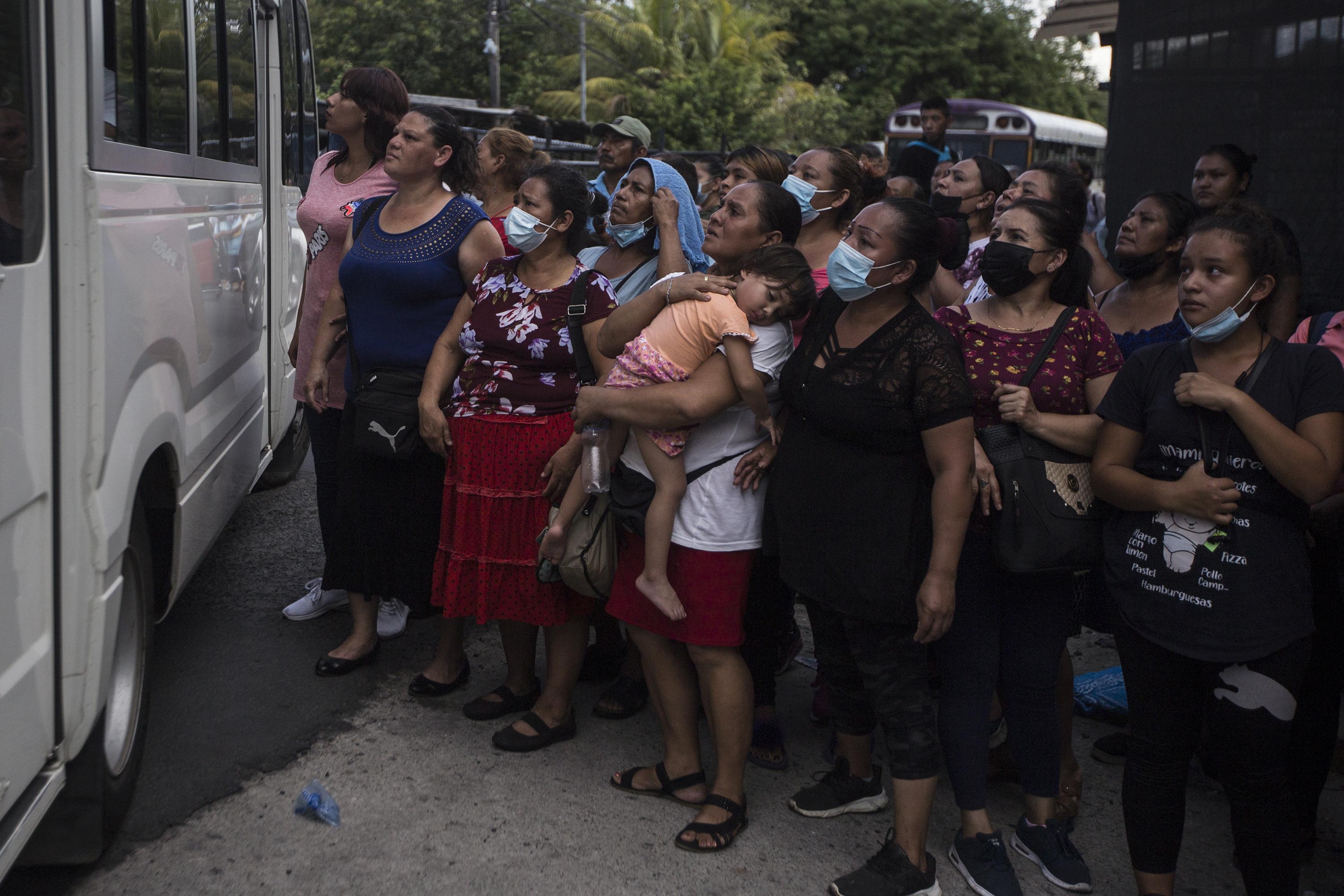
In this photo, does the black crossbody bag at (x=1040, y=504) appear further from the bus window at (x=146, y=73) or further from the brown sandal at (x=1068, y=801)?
the bus window at (x=146, y=73)

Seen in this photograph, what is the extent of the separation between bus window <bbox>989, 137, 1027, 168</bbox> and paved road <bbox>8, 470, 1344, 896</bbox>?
62.4ft

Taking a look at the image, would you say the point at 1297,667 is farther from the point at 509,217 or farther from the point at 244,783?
the point at 244,783

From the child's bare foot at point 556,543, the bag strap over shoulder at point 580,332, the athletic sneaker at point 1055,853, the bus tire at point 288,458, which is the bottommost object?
the athletic sneaker at point 1055,853

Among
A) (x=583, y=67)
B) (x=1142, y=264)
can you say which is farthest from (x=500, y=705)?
(x=583, y=67)

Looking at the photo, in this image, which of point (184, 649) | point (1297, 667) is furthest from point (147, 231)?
point (1297, 667)

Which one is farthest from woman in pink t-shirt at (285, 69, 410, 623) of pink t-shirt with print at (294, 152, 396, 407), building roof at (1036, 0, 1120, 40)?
building roof at (1036, 0, 1120, 40)

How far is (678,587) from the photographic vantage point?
131 inches

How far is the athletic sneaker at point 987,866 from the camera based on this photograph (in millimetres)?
3129

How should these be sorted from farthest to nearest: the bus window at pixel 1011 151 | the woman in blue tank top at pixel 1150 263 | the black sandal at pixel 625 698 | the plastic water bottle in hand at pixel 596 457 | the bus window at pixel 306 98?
1. the bus window at pixel 1011 151
2. the bus window at pixel 306 98
3. the black sandal at pixel 625 698
4. the woman in blue tank top at pixel 1150 263
5. the plastic water bottle in hand at pixel 596 457

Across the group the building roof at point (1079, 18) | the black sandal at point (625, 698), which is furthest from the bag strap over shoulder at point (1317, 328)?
the building roof at point (1079, 18)

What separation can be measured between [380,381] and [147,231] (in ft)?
3.13

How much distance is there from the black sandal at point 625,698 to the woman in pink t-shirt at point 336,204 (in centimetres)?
122

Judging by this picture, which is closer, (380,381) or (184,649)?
(380,381)

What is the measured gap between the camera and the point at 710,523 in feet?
10.8
